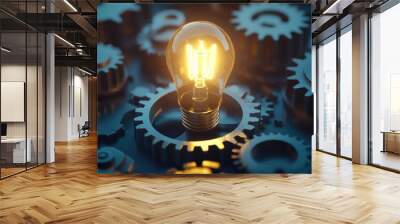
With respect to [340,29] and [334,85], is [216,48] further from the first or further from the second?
[334,85]

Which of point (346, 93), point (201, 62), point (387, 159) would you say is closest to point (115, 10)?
point (201, 62)

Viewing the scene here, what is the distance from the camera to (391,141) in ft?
29.4

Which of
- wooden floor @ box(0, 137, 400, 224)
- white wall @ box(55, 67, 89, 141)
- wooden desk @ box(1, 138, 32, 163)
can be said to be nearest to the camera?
wooden floor @ box(0, 137, 400, 224)

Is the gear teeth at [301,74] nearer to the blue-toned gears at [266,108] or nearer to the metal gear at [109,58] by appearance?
the blue-toned gears at [266,108]

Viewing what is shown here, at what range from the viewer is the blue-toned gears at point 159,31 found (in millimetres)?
6598

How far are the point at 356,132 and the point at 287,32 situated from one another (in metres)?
3.25

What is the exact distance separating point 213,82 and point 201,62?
425mm

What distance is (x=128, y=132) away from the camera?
21.7ft

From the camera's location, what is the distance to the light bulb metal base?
655cm

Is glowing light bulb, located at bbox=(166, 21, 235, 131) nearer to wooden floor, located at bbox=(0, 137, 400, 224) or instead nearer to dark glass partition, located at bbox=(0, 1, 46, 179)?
wooden floor, located at bbox=(0, 137, 400, 224)

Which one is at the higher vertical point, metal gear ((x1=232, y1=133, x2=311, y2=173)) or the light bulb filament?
the light bulb filament

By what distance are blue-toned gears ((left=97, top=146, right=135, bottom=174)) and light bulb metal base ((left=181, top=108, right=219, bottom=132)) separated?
125 cm

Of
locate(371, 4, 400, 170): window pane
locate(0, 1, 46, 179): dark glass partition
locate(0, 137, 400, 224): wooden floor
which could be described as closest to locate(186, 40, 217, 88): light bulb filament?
locate(0, 137, 400, 224): wooden floor

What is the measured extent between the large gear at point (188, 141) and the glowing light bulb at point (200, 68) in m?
0.24
